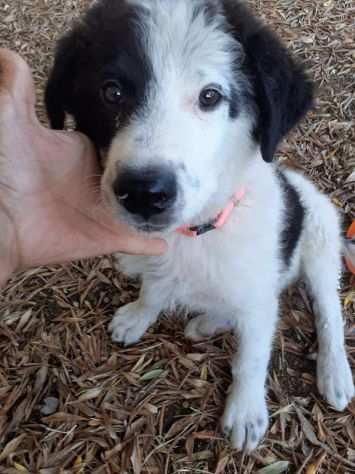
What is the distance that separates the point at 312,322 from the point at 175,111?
226 centimetres

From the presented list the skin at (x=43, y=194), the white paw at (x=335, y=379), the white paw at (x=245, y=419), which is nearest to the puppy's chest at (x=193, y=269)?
the skin at (x=43, y=194)

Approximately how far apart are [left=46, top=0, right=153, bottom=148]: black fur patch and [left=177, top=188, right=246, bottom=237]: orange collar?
678 mm

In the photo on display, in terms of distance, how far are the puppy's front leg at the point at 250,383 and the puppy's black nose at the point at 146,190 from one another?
1.24 metres

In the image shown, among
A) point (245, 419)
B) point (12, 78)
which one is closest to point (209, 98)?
point (12, 78)

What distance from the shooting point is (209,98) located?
2.51 meters

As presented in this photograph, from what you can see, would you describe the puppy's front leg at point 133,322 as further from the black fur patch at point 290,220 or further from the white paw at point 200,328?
the black fur patch at point 290,220

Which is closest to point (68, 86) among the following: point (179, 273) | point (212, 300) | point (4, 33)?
point (179, 273)

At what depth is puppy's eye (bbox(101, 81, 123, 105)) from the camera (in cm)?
252

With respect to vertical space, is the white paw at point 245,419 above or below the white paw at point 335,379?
below

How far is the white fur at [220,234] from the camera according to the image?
241cm

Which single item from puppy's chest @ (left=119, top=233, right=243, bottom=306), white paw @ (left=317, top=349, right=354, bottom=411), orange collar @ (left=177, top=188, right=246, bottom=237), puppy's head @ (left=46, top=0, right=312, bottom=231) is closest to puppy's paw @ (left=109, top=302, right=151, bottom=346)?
puppy's chest @ (left=119, top=233, right=243, bottom=306)

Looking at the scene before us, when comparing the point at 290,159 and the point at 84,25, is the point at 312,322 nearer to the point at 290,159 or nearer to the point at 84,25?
the point at 290,159

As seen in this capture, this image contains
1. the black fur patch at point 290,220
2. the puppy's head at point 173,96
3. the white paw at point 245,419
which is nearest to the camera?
the puppy's head at point 173,96

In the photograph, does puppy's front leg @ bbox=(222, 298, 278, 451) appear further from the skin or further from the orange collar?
the skin
